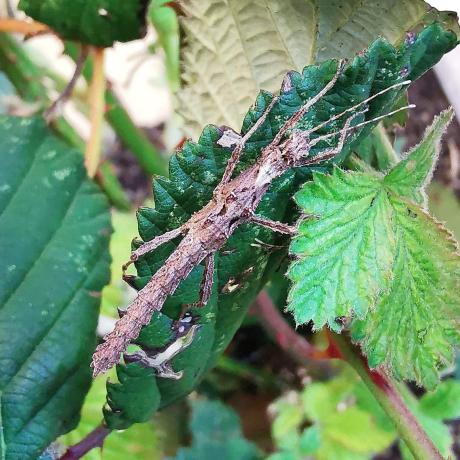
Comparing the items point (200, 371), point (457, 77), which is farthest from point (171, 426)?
point (457, 77)

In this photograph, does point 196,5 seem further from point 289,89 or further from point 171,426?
point 171,426

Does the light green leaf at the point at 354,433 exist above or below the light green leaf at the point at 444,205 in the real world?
below

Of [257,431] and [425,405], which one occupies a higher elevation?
[257,431]

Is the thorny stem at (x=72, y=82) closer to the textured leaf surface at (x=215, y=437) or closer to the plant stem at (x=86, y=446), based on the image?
the plant stem at (x=86, y=446)

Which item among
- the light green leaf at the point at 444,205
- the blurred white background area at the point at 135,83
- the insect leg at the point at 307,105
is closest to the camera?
the insect leg at the point at 307,105

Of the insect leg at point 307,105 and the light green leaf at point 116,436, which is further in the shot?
the light green leaf at point 116,436

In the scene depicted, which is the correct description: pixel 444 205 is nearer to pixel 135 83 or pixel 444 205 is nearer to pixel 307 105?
pixel 307 105

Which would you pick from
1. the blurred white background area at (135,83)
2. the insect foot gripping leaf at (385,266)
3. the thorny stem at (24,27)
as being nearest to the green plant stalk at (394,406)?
the insect foot gripping leaf at (385,266)
